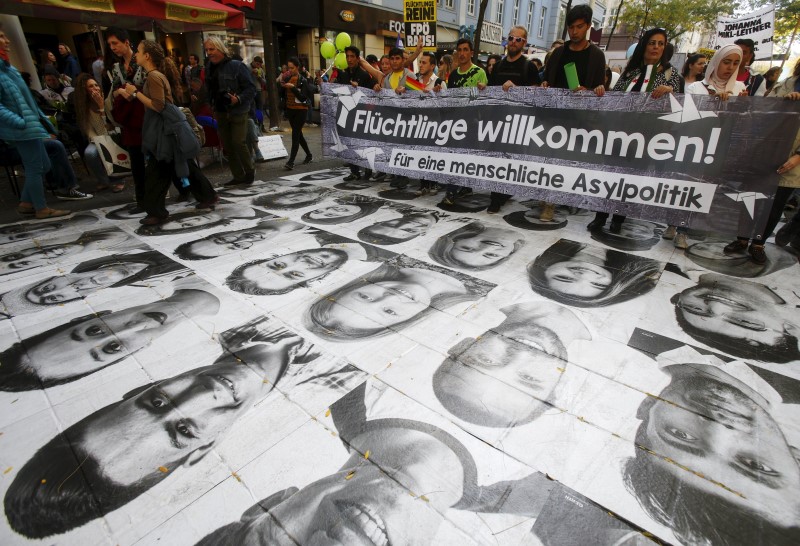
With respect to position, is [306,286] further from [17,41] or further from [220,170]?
[17,41]

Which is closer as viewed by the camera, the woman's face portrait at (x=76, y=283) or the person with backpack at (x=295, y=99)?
the woman's face portrait at (x=76, y=283)

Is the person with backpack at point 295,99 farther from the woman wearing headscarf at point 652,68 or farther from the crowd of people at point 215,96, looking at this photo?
the woman wearing headscarf at point 652,68

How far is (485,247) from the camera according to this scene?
3969 mm

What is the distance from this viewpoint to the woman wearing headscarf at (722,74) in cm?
362

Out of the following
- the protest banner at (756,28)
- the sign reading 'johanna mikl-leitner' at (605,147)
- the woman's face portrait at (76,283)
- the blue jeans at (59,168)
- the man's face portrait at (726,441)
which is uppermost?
the protest banner at (756,28)

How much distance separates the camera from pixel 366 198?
18.4ft

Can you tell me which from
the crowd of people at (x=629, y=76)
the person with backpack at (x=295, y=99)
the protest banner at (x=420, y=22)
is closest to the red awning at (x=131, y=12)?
the person with backpack at (x=295, y=99)

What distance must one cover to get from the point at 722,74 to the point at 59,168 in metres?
7.73

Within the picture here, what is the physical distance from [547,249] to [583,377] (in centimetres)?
199

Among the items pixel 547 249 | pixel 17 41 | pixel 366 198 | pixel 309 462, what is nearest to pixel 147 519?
pixel 309 462

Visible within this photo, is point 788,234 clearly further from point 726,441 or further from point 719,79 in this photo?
point 726,441

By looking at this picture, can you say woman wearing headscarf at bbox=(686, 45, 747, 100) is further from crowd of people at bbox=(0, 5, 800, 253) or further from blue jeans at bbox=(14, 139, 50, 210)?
blue jeans at bbox=(14, 139, 50, 210)

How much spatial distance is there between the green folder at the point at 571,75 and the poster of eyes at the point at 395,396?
1.87 m

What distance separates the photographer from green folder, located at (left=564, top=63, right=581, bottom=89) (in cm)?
421
